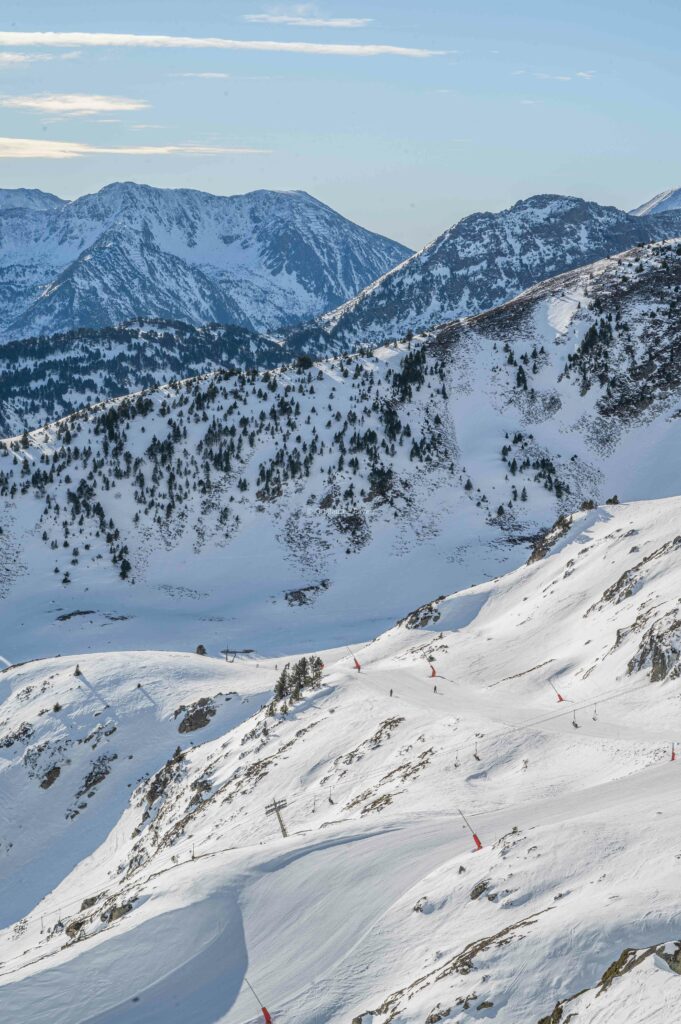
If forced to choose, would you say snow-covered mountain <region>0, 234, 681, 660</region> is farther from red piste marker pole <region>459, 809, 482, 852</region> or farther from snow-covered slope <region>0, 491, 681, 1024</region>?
red piste marker pole <region>459, 809, 482, 852</region>

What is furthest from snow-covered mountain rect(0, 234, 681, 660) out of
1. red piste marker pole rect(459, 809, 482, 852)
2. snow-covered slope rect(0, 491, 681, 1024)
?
red piste marker pole rect(459, 809, 482, 852)

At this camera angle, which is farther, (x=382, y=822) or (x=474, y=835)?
(x=382, y=822)

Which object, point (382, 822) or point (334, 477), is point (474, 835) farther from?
point (334, 477)

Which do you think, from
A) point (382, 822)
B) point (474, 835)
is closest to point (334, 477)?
point (382, 822)

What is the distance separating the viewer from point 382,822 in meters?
20.7

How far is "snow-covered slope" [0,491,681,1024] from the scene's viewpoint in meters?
13.8

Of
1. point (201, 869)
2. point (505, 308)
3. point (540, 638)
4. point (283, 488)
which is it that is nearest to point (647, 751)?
point (201, 869)

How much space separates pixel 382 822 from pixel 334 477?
63847mm

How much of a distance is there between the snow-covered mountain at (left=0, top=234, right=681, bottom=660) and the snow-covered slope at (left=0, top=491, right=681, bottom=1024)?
62.0 feet

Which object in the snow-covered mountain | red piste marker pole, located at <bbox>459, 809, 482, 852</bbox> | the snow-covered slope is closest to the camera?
the snow-covered slope

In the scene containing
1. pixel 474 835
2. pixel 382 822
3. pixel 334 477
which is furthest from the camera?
pixel 334 477

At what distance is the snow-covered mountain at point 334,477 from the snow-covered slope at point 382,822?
1890 centimetres

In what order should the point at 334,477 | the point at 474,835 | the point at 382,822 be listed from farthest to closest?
the point at 334,477, the point at 382,822, the point at 474,835

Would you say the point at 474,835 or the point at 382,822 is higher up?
the point at 474,835
